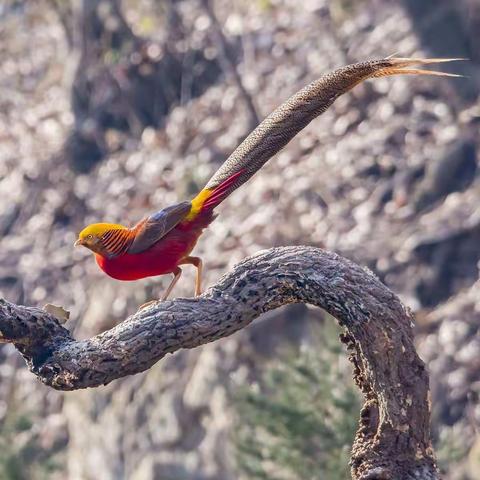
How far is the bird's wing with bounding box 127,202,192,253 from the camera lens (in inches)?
160

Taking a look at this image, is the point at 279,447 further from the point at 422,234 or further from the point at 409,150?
the point at 409,150

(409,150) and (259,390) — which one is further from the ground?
(409,150)

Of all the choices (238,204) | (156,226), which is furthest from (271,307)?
(238,204)

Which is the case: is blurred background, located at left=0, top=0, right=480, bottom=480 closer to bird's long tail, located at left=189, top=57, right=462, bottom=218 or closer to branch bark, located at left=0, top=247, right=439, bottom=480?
branch bark, located at left=0, top=247, right=439, bottom=480

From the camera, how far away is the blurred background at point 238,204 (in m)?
7.74

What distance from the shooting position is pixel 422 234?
8.40 meters

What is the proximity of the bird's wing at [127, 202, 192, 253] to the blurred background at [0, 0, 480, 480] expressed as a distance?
2.54 meters

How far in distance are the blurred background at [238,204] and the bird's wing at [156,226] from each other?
2.54 metres

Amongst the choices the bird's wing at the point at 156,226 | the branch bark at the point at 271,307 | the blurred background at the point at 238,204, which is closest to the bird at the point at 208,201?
the bird's wing at the point at 156,226

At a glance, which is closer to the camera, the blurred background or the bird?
the bird

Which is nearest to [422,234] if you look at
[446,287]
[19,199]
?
[446,287]

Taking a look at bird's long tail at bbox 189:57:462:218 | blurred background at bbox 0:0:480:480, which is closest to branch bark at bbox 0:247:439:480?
bird's long tail at bbox 189:57:462:218

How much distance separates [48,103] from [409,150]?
464cm

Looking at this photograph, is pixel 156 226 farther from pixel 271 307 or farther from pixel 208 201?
pixel 271 307
